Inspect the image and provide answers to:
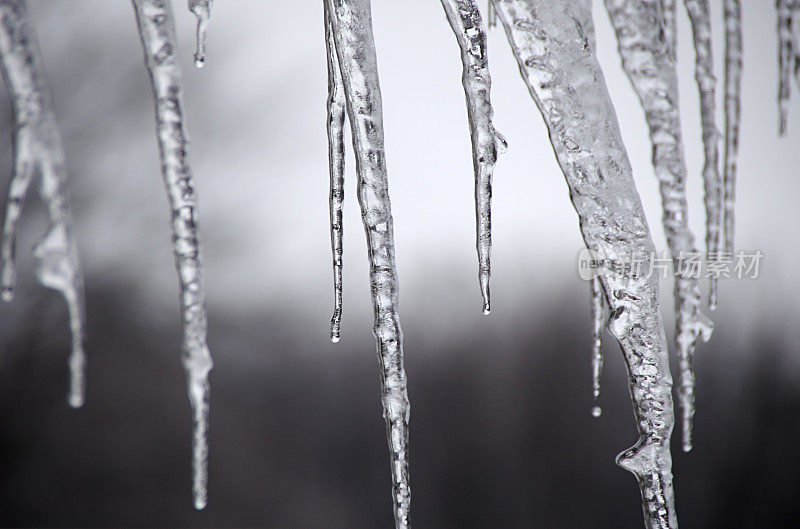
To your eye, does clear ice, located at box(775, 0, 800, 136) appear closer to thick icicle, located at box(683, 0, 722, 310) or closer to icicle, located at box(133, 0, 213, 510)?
thick icicle, located at box(683, 0, 722, 310)

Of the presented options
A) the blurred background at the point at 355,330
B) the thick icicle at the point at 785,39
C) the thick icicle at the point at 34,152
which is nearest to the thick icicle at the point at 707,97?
the thick icicle at the point at 785,39

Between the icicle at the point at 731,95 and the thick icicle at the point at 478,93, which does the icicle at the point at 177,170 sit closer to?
the thick icicle at the point at 478,93

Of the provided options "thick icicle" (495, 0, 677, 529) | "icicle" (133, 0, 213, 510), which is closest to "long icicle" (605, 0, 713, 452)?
"thick icicle" (495, 0, 677, 529)

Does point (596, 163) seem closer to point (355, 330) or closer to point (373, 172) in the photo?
point (373, 172)

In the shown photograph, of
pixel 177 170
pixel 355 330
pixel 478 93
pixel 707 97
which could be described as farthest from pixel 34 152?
pixel 355 330

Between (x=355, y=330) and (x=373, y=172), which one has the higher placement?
(x=373, y=172)

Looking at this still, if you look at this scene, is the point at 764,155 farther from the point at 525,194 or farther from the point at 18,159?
the point at 18,159

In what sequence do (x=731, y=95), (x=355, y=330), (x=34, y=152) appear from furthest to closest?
(x=355, y=330) < (x=731, y=95) < (x=34, y=152)
